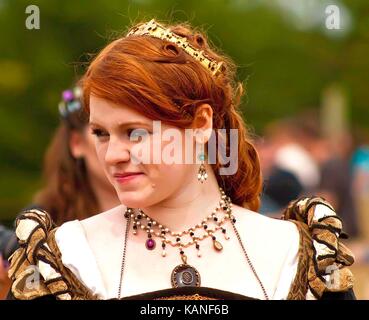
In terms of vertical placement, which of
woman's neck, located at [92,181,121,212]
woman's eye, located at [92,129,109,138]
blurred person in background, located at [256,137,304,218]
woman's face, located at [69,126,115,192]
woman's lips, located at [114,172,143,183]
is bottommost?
woman's lips, located at [114,172,143,183]

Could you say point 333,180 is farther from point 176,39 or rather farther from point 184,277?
point 184,277

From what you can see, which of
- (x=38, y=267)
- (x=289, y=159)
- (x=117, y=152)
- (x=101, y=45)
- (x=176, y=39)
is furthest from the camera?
Result: (x=101, y=45)

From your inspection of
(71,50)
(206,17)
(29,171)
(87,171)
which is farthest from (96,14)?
(87,171)

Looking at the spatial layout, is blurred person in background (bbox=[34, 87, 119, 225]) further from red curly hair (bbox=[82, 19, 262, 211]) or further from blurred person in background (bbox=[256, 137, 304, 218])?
red curly hair (bbox=[82, 19, 262, 211])

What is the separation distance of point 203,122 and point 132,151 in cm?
27

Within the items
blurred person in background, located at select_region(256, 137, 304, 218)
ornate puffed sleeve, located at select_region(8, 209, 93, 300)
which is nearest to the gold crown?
ornate puffed sleeve, located at select_region(8, 209, 93, 300)

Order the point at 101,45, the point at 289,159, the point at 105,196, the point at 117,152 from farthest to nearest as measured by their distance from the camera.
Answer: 1. the point at 101,45
2. the point at 289,159
3. the point at 105,196
4. the point at 117,152

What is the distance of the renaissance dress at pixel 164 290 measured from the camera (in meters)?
2.71

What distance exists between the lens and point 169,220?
282 cm

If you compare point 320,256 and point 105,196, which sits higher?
point 105,196

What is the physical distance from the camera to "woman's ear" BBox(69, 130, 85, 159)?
4672 millimetres

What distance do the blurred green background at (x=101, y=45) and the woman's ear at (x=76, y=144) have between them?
5125 millimetres

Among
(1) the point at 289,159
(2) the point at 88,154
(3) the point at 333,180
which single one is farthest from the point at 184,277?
(3) the point at 333,180

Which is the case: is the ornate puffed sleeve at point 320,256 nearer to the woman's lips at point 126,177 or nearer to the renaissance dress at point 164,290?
the renaissance dress at point 164,290
